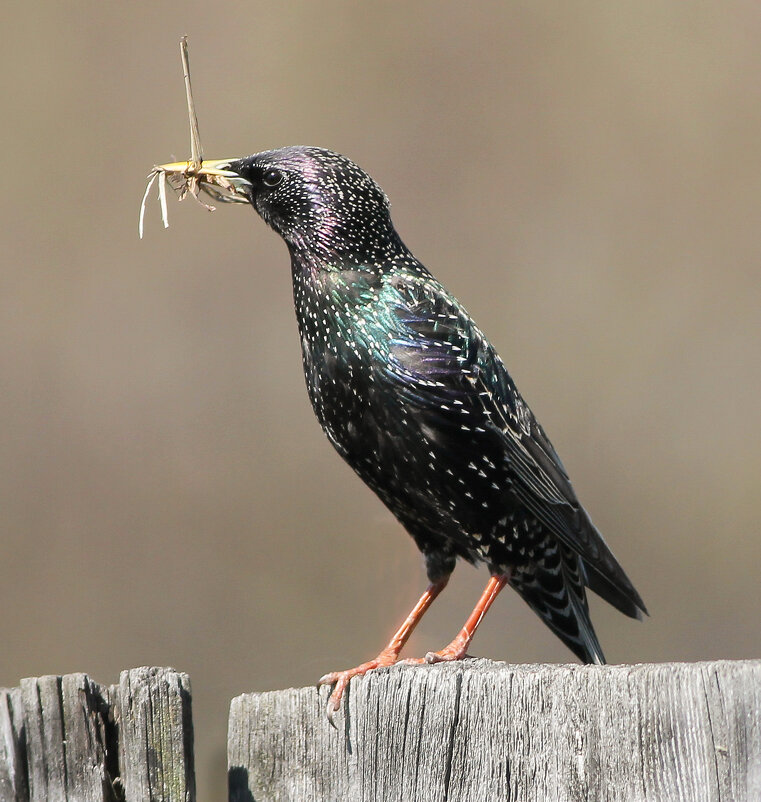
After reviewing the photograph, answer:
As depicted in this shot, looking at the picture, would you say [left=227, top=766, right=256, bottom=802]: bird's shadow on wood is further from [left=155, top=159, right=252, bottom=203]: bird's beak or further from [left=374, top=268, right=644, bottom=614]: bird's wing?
[left=155, top=159, right=252, bottom=203]: bird's beak

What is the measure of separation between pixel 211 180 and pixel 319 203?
1.40 ft

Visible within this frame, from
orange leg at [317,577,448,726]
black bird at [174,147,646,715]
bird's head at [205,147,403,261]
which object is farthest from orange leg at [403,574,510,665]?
bird's head at [205,147,403,261]

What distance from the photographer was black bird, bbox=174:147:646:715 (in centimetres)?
354

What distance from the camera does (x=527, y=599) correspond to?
3.96 m

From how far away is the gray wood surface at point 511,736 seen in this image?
1.98 m

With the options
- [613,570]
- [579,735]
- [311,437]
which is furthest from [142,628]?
[579,735]

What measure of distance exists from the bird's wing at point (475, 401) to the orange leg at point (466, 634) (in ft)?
0.75

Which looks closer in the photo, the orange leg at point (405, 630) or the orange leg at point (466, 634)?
the orange leg at point (466, 634)

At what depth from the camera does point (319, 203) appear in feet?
12.4

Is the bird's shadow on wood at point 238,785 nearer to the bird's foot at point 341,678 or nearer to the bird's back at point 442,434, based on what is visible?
the bird's foot at point 341,678

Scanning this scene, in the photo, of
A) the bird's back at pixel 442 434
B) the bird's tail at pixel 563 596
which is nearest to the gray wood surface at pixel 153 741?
the bird's back at pixel 442 434

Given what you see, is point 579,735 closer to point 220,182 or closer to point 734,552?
point 220,182

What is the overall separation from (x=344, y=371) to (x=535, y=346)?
2812mm

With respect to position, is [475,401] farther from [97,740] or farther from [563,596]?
[97,740]
